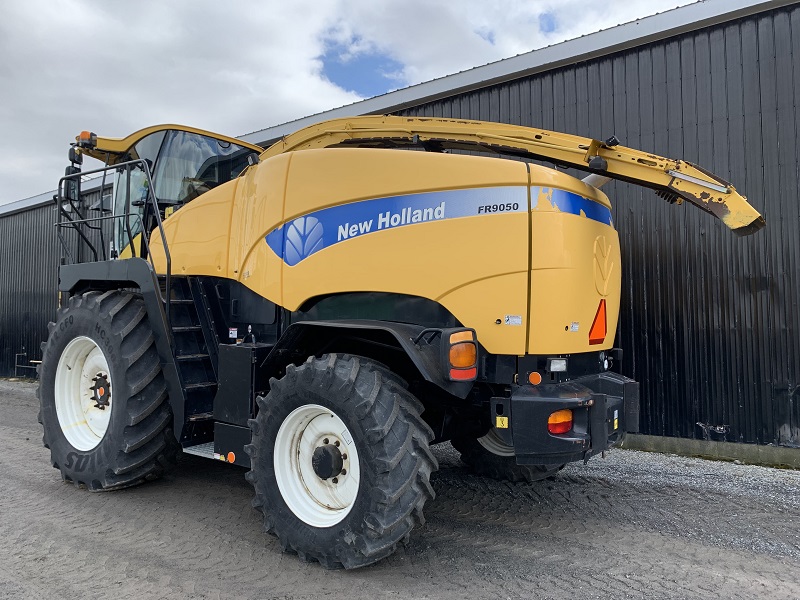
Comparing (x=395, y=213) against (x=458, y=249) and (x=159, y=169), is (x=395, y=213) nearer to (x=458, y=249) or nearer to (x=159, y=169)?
(x=458, y=249)

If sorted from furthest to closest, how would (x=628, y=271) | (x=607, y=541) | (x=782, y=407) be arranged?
A: (x=628, y=271), (x=782, y=407), (x=607, y=541)

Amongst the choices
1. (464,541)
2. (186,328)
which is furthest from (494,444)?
(186,328)

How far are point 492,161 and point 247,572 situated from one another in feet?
9.16

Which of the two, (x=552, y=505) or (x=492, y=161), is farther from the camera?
(x=552, y=505)

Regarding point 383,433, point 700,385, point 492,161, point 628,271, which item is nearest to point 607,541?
point 383,433

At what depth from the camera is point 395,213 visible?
3812mm

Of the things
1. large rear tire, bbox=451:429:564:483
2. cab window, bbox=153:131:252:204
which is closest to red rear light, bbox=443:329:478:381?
large rear tire, bbox=451:429:564:483

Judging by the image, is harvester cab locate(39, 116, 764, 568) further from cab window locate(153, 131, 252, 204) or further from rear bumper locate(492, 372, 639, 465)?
cab window locate(153, 131, 252, 204)

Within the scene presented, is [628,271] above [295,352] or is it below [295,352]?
above

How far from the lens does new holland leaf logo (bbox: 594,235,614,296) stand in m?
3.96

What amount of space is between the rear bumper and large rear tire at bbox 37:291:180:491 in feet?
8.98

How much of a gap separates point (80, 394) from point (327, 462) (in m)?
2.96

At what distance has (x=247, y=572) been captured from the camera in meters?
3.54

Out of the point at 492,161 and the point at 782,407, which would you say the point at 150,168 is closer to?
the point at 492,161
